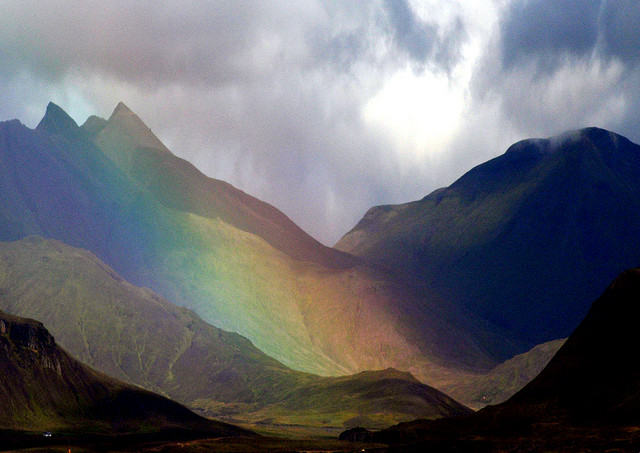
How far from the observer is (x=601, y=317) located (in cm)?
18862

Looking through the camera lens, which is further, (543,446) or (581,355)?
(581,355)

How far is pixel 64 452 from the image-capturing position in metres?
197

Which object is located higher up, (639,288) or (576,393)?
(639,288)

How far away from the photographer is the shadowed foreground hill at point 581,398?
6403 inches

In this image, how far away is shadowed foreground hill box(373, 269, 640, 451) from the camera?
16262cm

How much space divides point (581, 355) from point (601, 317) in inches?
368

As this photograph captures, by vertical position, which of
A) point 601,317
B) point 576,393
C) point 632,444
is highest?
point 601,317

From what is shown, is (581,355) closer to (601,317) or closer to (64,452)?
(601,317)

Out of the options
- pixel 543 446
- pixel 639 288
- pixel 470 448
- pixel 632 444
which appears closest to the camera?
pixel 632 444

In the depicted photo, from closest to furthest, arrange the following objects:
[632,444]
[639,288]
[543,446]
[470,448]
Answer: [632,444] < [543,446] < [470,448] < [639,288]

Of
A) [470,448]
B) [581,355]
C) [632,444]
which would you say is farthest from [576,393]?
[632,444]

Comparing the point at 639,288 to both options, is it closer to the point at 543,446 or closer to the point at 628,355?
the point at 628,355

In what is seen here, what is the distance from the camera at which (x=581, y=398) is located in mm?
176625

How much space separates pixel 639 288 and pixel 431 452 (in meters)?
58.2
